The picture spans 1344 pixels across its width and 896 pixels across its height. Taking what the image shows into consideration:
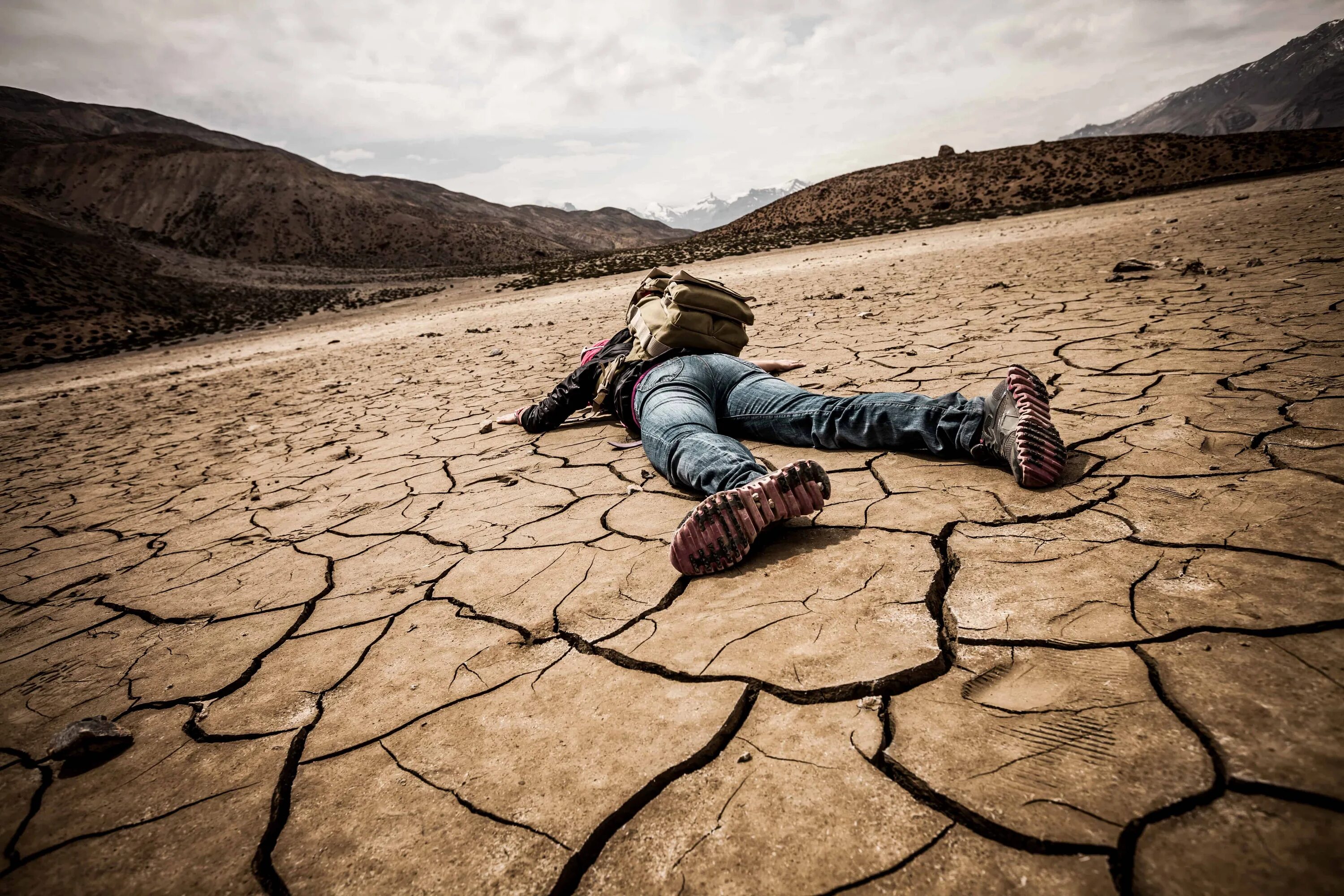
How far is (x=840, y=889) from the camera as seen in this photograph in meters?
0.59

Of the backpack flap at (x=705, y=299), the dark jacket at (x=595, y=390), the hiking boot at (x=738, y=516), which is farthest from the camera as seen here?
the dark jacket at (x=595, y=390)

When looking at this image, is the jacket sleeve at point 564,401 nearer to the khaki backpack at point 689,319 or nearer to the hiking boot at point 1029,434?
the khaki backpack at point 689,319

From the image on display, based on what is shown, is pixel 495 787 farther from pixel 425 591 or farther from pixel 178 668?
pixel 178 668

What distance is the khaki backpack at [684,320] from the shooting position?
6.13ft

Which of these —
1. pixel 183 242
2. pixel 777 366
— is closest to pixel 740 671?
pixel 777 366

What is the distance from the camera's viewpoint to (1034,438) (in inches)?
51.8

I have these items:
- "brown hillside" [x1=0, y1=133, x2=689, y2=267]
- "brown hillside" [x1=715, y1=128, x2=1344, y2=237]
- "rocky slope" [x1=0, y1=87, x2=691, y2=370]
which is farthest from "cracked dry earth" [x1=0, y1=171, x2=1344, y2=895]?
"brown hillside" [x1=0, y1=133, x2=689, y2=267]

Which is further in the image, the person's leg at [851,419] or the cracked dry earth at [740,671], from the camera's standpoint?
the person's leg at [851,419]

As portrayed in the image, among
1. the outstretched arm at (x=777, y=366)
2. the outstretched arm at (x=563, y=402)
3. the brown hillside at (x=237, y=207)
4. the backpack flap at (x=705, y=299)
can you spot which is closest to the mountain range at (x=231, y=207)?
the brown hillside at (x=237, y=207)

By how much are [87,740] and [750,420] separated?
163cm

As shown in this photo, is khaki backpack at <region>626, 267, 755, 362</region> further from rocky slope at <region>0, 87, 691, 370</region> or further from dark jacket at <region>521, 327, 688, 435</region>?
rocky slope at <region>0, 87, 691, 370</region>

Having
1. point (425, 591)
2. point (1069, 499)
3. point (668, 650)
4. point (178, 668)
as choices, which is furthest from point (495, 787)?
point (1069, 499)

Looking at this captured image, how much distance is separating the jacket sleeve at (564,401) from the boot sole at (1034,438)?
1.43m

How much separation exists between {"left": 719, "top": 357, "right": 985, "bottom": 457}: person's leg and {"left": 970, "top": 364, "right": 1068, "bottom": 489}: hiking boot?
100 millimetres
